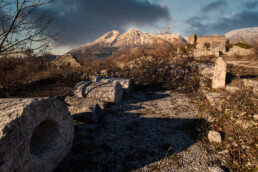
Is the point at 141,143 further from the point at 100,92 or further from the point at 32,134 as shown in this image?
the point at 100,92

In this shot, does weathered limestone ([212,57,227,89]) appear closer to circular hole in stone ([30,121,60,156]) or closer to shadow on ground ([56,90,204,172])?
shadow on ground ([56,90,204,172])

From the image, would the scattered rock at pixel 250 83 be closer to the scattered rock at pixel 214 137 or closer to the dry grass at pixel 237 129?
the dry grass at pixel 237 129

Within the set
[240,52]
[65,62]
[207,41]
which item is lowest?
[65,62]

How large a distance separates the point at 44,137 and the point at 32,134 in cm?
40

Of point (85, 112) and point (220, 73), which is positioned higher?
point (220, 73)

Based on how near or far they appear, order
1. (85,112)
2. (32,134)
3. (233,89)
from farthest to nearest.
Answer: (233,89)
(85,112)
(32,134)

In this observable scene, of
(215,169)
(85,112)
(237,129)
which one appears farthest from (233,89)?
(85,112)

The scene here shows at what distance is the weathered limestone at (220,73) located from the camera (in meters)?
5.94

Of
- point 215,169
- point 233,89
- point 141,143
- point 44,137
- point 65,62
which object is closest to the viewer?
point 44,137

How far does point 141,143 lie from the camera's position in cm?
323

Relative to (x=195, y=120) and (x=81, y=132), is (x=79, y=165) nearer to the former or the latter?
(x=81, y=132)

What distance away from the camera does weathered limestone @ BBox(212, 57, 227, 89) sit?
5938mm

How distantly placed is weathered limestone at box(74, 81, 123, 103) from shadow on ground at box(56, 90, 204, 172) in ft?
4.05

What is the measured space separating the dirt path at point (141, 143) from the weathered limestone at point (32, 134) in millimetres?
527
